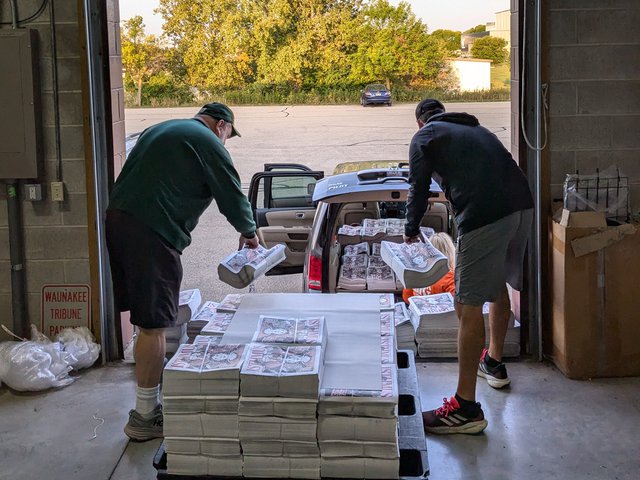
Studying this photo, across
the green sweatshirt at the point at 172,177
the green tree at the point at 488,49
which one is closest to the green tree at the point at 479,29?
the green tree at the point at 488,49

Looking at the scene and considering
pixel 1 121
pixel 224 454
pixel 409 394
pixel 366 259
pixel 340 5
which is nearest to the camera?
pixel 224 454

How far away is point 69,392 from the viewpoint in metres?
4.60

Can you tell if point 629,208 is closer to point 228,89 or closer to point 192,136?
point 192,136

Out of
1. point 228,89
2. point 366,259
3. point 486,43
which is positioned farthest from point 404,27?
point 366,259

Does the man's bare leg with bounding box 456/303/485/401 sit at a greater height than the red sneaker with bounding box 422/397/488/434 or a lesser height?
greater

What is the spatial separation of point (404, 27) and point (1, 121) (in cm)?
892

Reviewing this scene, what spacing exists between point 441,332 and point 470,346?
1.12 meters

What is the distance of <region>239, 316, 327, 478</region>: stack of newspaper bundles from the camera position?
3.01 meters

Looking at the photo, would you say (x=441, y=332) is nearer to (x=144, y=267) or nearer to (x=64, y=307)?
(x=144, y=267)

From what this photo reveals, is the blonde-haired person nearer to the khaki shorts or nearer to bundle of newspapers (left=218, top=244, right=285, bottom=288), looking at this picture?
the khaki shorts

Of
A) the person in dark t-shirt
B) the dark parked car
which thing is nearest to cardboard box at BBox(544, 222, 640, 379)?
the person in dark t-shirt

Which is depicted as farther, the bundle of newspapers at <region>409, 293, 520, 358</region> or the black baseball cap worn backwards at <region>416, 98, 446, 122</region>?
the bundle of newspapers at <region>409, 293, 520, 358</region>

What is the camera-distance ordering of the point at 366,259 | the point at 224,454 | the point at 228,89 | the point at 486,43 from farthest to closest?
1. the point at 228,89
2. the point at 486,43
3. the point at 366,259
4. the point at 224,454

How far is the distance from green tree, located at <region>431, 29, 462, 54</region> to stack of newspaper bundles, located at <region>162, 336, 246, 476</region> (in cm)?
1017
